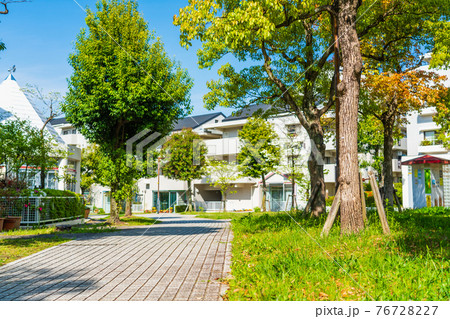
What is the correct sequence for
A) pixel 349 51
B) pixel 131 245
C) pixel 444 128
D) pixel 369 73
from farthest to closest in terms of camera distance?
pixel 444 128 → pixel 369 73 → pixel 131 245 → pixel 349 51

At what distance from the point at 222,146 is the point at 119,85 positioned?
26044 mm

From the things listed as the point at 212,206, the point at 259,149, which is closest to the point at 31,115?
the point at 259,149

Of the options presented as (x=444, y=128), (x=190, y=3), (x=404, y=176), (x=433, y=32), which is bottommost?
(x=404, y=176)

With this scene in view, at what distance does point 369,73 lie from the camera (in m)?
16.4

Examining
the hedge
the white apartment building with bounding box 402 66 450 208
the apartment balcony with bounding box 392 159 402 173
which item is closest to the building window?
the apartment balcony with bounding box 392 159 402 173

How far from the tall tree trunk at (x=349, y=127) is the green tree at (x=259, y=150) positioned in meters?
22.5

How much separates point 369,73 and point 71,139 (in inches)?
1783

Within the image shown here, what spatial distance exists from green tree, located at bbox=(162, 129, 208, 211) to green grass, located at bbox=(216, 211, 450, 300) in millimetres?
30003

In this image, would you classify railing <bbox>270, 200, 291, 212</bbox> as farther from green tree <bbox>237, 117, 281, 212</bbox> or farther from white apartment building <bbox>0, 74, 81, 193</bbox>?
white apartment building <bbox>0, 74, 81, 193</bbox>

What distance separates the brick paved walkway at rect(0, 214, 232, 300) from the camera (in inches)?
179

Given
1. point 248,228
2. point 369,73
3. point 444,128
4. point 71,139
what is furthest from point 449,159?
point 71,139

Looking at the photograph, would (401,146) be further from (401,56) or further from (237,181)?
(401,56)

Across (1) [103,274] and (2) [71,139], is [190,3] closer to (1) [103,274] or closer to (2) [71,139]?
(1) [103,274]

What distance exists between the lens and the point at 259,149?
→ 3250 cm
